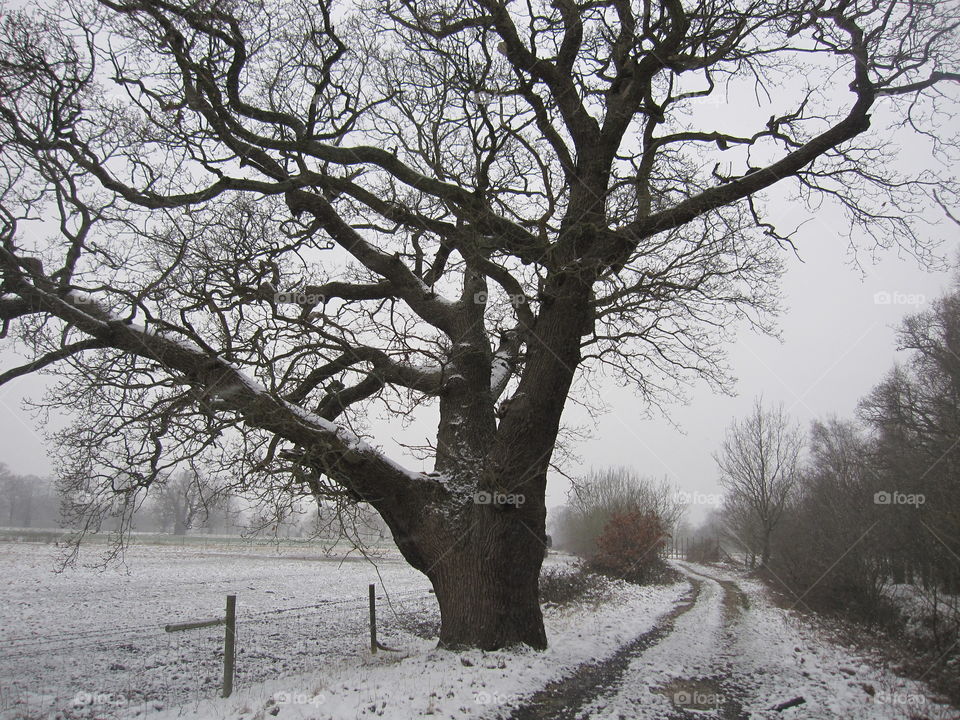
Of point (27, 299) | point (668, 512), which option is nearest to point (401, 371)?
point (27, 299)

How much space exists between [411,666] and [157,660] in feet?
18.1

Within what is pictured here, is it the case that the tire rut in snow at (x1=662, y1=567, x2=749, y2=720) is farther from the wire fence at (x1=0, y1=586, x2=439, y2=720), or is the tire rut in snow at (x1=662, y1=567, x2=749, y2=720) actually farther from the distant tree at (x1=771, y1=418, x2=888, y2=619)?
the distant tree at (x1=771, y1=418, x2=888, y2=619)

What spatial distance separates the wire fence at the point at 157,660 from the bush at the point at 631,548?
14047 mm

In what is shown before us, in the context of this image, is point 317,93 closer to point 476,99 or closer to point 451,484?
point 476,99

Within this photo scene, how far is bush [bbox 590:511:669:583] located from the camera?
2550 centimetres

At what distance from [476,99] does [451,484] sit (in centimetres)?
572

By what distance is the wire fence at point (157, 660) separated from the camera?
7180 millimetres

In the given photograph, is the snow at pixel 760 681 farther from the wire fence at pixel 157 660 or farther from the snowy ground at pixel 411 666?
the wire fence at pixel 157 660

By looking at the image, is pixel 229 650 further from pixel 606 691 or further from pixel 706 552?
pixel 706 552

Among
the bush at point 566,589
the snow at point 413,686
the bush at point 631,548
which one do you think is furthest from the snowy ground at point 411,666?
the bush at point 631,548

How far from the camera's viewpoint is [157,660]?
31.4ft

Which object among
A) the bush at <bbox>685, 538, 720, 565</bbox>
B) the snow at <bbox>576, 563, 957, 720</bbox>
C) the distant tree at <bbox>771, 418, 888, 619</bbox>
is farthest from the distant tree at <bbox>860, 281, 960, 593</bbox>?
the bush at <bbox>685, 538, 720, 565</bbox>

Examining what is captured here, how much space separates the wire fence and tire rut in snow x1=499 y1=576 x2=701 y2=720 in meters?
3.38

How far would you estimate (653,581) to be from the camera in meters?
25.8
